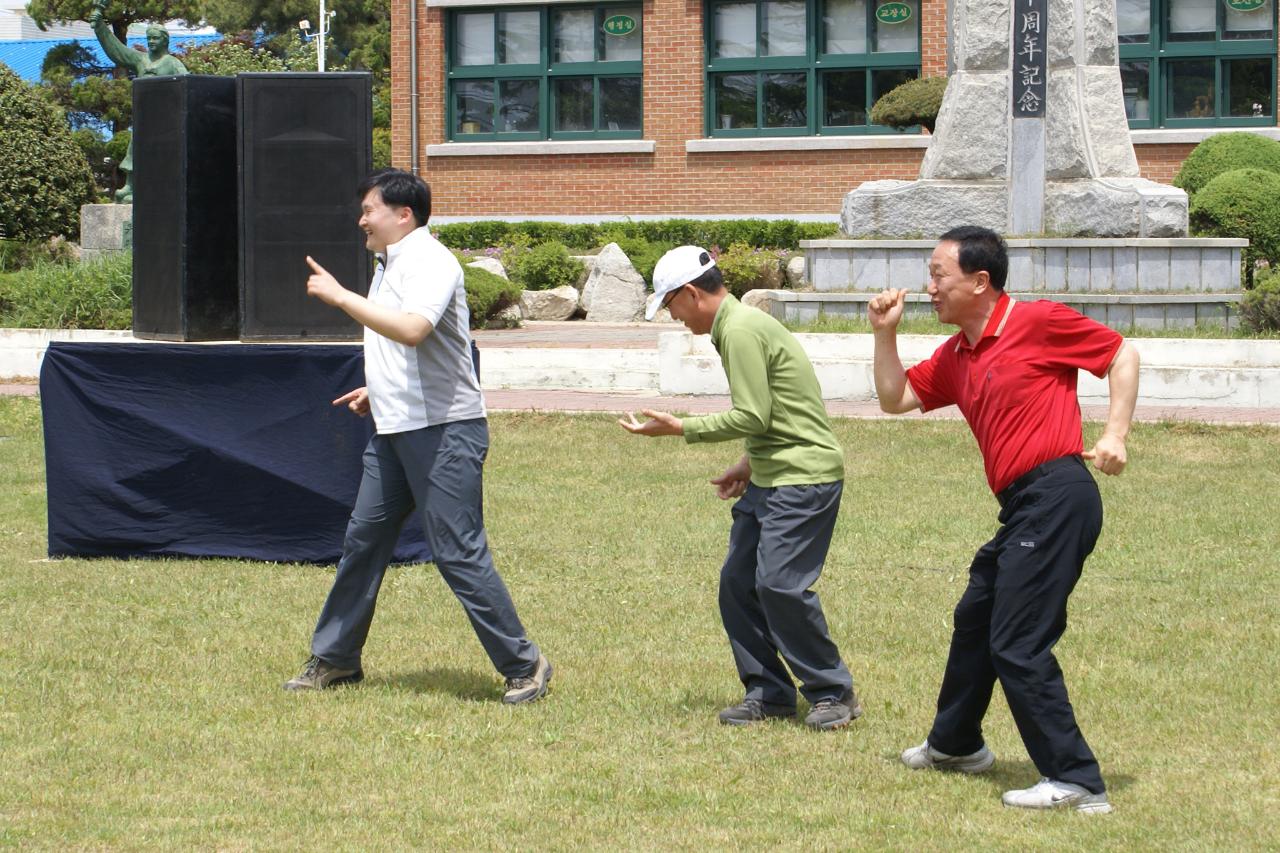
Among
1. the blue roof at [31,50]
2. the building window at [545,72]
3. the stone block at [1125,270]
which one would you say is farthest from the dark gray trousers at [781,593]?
the blue roof at [31,50]

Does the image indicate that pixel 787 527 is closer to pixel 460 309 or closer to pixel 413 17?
pixel 460 309

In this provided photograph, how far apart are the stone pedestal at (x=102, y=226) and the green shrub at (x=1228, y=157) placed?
548 inches

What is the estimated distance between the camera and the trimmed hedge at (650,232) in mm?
26516

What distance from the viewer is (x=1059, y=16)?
16.7 m

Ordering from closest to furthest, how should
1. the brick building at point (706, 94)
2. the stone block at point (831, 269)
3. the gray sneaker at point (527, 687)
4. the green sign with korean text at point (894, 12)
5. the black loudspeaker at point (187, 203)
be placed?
the gray sneaker at point (527, 687), the black loudspeaker at point (187, 203), the stone block at point (831, 269), the brick building at point (706, 94), the green sign with korean text at point (894, 12)

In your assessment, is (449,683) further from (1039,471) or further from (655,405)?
(655,405)

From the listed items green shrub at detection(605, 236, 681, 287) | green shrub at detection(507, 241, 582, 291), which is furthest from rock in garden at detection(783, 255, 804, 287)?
green shrub at detection(507, 241, 582, 291)

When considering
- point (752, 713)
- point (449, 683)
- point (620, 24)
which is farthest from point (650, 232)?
point (752, 713)

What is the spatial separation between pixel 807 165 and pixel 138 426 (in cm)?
2110

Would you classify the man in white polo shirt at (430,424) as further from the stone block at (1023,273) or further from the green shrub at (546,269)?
the green shrub at (546,269)

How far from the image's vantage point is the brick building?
90.5ft

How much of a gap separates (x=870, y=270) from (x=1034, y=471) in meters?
12.1

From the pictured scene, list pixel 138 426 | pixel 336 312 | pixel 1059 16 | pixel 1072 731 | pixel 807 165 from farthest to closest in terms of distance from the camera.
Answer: pixel 807 165 < pixel 1059 16 < pixel 336 312 < pixel 138 426 < pixel 1072 731

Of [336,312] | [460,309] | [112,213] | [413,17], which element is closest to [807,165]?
[413,17]
